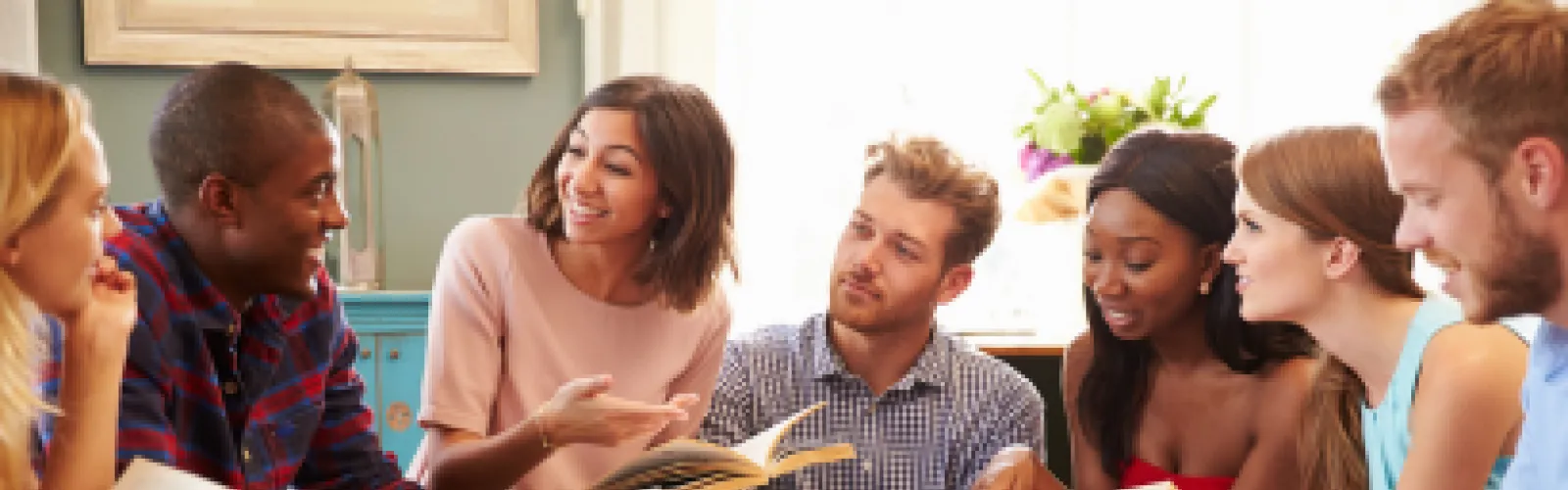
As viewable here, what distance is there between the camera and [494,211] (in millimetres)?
3762

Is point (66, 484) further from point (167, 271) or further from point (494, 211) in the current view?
point (494, 211)

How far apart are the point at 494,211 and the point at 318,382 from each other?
2001 mm

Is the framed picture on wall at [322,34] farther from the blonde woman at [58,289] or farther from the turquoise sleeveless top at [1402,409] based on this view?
the turquoise sleeveless top at [1402,409]

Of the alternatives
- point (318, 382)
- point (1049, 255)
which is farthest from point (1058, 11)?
point (318, 382)

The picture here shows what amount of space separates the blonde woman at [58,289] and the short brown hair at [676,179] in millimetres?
854

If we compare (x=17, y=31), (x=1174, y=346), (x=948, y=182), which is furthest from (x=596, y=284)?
(x=17, y=31)

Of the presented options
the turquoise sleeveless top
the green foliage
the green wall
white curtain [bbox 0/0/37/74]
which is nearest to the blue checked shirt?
the turquoise sleeveless top

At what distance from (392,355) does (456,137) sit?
0.77 meters

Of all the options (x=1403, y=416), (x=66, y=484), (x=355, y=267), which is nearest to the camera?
(x=66, y=484)

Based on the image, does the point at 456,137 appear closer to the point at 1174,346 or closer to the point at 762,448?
the point at 1174,346

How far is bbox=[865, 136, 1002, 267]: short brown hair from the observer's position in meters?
2.22

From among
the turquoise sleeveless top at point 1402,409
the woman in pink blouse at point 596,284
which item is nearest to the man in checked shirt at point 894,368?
the woman in pink blouse at point 596,284

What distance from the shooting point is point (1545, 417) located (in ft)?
4.28

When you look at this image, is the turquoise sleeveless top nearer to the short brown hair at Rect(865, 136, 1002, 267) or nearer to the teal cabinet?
the short brown hair at Rect(865, 136, 1002, 267)
